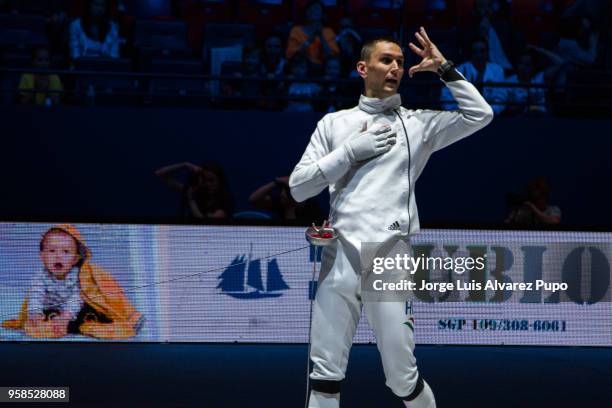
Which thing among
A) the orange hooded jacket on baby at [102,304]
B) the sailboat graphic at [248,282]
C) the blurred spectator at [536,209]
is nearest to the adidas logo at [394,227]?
the sailboat graphic at [248,282]

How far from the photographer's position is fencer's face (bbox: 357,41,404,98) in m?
4.37

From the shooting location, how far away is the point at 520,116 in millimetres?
10156

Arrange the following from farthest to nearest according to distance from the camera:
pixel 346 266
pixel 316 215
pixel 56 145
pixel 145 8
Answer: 1. pixel 145 8
2. pixel 56 145
3. pixel 316 215
4. pixel 346 266

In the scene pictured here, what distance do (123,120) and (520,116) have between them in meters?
4.10

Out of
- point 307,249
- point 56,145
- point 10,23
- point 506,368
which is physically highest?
point 10,23

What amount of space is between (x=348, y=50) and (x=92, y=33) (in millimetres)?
2779

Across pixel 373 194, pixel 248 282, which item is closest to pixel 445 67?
pixel 373 194

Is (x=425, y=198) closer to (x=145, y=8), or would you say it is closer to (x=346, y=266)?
(x=145, y=8)

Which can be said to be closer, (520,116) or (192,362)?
(192,362)

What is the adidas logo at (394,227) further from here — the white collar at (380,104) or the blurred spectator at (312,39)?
the blurred spectator at (312,39)

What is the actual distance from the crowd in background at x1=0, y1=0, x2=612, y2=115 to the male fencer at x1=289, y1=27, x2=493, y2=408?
16.3 ft

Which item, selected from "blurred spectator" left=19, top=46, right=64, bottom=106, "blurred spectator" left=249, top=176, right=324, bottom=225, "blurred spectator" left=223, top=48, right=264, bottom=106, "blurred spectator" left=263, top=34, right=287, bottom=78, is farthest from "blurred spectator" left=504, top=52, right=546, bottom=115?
"blurred spectator" left=19, top=46, right=64, bottom=106

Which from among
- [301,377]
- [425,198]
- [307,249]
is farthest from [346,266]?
[425,198]

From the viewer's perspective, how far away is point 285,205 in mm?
8680
